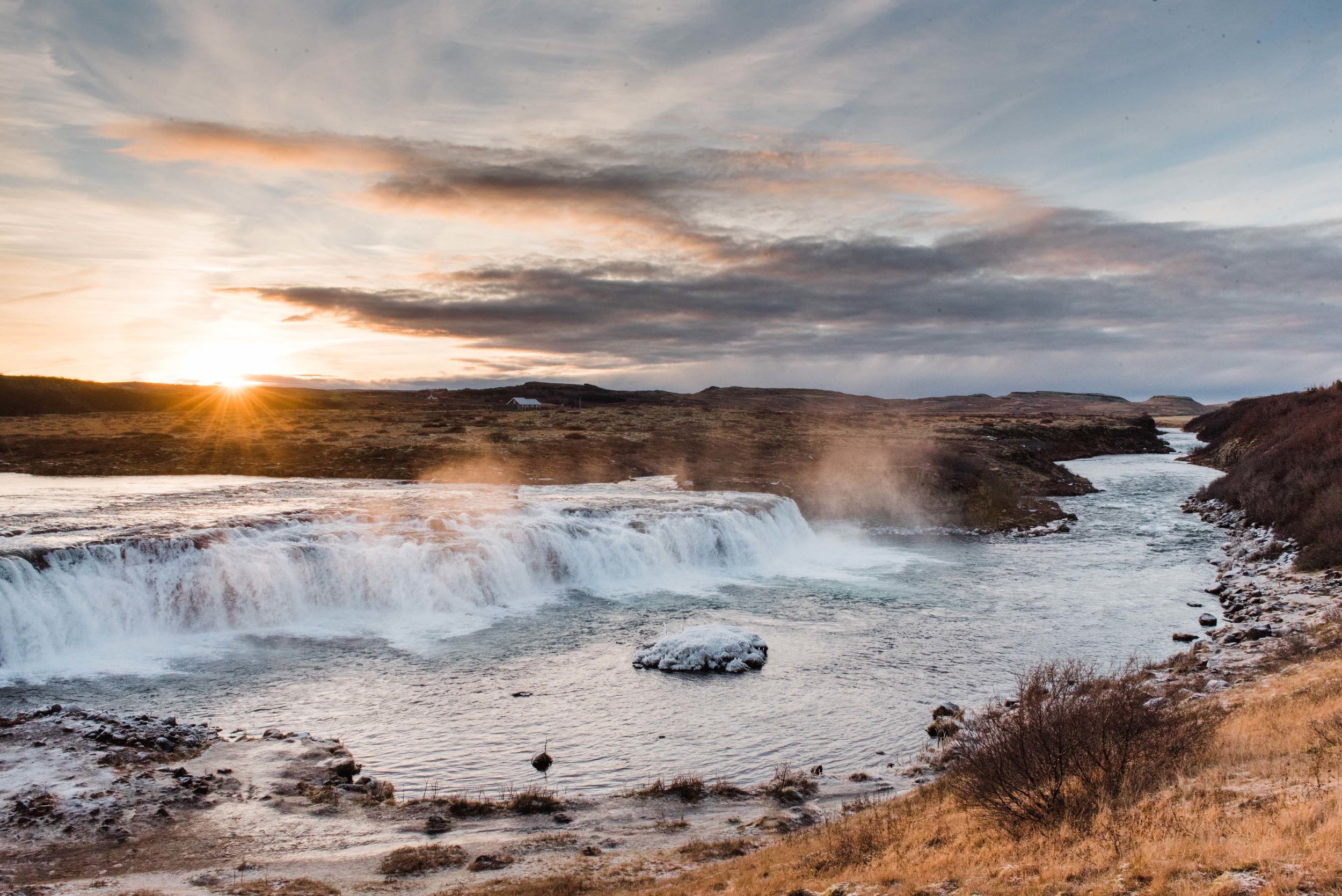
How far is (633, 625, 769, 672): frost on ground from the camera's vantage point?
24.1 m

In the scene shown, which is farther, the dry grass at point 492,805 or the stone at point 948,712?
the stone at point 948,712

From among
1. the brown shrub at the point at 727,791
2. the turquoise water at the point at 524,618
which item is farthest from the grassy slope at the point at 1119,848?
the turquoise water at the point at 524,618

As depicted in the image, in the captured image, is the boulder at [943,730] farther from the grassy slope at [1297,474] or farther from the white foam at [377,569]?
the grassy slope at [1297,474]

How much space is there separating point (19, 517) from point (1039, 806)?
123ft

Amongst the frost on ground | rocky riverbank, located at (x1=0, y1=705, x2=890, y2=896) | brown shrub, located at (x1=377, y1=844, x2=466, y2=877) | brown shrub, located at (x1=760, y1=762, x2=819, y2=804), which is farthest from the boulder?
brown shrub, located at (x1=377, y1=844, x2=466, y2=877)

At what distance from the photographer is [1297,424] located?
2162 inches

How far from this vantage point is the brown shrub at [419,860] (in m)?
12.2

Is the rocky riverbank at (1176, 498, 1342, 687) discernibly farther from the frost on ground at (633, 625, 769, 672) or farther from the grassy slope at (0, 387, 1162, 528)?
the grassy slope at (0, 387, 1162, 528)

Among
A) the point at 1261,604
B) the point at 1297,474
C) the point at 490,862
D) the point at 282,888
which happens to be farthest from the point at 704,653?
the point at 1297,474

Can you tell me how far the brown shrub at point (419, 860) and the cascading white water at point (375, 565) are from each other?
15899 millimetres

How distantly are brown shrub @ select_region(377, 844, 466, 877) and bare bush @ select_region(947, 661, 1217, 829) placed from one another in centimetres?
828

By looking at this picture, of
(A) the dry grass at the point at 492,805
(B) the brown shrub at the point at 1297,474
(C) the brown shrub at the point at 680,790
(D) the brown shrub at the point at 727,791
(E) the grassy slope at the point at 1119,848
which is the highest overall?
(B) the brown shrub at the point at 1297,474

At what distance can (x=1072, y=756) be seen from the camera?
39.4 feet

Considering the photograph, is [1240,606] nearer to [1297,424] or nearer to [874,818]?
[874,818]
